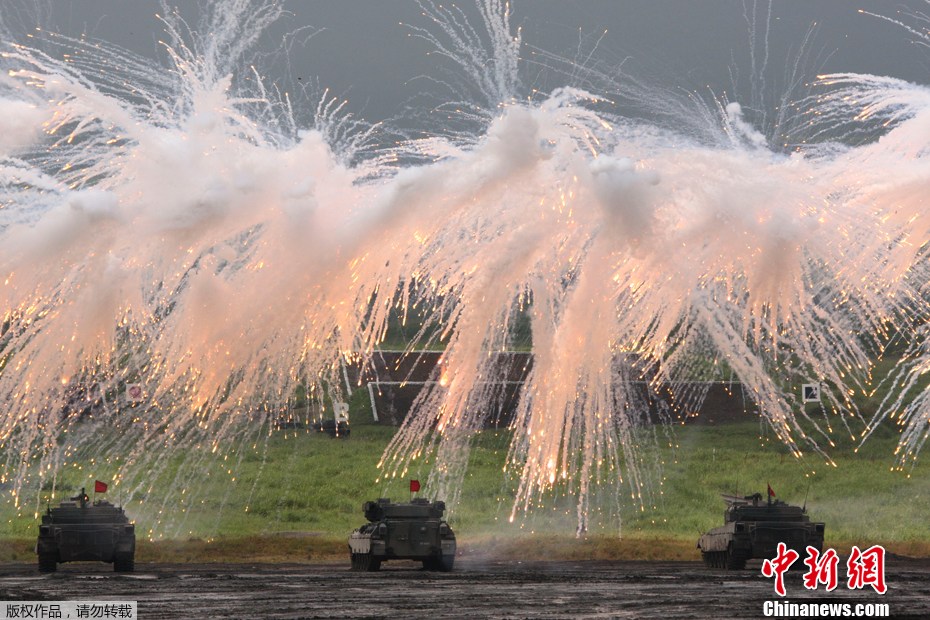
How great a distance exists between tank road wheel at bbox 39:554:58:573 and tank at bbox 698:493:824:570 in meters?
19.0

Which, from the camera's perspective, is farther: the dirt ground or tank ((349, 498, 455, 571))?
tank ((349, 498, 455, 571))

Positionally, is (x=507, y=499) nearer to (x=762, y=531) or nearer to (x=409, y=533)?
(x=762, y=531)

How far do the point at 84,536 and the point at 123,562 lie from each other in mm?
1322

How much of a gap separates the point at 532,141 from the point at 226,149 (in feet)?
20.8

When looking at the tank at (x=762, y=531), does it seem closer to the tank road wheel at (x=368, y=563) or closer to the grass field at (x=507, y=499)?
the grass field at (x=507, y=499)

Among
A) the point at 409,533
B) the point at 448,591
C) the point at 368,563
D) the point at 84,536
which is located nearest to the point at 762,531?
the point at 409,533

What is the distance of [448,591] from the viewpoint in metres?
29.2

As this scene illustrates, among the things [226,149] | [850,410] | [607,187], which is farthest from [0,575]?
[850,410]

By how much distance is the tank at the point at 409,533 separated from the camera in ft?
120

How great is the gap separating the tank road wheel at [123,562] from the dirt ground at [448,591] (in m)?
0.41

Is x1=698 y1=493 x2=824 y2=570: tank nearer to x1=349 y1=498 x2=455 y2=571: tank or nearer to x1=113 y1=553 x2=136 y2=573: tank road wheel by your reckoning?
x1=349 y1=498 x2=455 y2=571: tank

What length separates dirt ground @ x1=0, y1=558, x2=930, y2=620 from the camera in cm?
2469

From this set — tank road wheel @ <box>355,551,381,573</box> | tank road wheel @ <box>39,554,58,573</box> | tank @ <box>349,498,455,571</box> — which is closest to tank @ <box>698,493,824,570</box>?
tank @ <box>349,498,455,571</box>

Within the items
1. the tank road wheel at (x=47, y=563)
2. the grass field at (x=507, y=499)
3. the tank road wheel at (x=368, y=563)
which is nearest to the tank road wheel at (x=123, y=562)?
the tank road wheel at (x=47, y=563)
